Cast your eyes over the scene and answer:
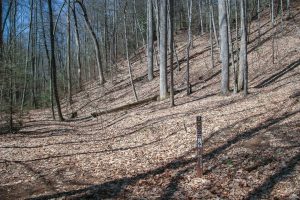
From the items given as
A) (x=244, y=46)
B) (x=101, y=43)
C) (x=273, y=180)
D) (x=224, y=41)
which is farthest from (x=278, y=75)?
(x=101, y=43)

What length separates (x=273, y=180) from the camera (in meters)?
6.30

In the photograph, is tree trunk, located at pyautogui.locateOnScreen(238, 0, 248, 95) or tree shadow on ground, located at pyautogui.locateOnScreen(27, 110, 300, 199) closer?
tree shadow on ground, located at pyautogui.locateOnScreen(27, 110, 300, 199)

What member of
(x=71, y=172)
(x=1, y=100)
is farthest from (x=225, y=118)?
(x=1, y=100)

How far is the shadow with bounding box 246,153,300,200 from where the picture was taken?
5852 millimetres

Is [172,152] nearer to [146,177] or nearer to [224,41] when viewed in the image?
[146,177]

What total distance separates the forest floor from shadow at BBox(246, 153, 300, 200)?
0.05 ft

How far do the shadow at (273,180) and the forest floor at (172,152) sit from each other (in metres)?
0.02

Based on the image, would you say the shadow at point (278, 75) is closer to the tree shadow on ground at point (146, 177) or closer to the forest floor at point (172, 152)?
the forest floor at point (172, 152)

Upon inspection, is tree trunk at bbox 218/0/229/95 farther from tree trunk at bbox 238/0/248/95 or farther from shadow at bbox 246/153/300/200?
shadow at bbox 246/153/300/200

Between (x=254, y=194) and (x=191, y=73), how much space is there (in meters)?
18.2

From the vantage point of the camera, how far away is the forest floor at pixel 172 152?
6.54 meters

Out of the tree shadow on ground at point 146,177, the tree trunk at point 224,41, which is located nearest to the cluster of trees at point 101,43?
the tree trunk at point 224,41

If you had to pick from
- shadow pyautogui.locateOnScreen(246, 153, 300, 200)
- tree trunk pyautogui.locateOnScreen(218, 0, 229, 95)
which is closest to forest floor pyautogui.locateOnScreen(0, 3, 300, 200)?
shadow pyautogui.locateOnScreen(246, 153, 300, 200)

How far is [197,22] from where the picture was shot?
4203 centimetres
